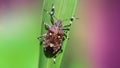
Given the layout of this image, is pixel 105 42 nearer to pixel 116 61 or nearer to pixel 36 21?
pixel 116 61

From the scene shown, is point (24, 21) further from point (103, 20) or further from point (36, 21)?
point (103, 20)

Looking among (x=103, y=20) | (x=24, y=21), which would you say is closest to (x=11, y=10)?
(x=24, y=21)

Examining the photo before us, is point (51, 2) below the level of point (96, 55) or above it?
above

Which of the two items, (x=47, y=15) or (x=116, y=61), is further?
(x=116, y=61)

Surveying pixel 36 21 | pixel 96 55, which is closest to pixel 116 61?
pixel 96 55

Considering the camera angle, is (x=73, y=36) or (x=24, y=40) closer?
(x=24, y=40)

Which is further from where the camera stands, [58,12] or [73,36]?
[73,36]
